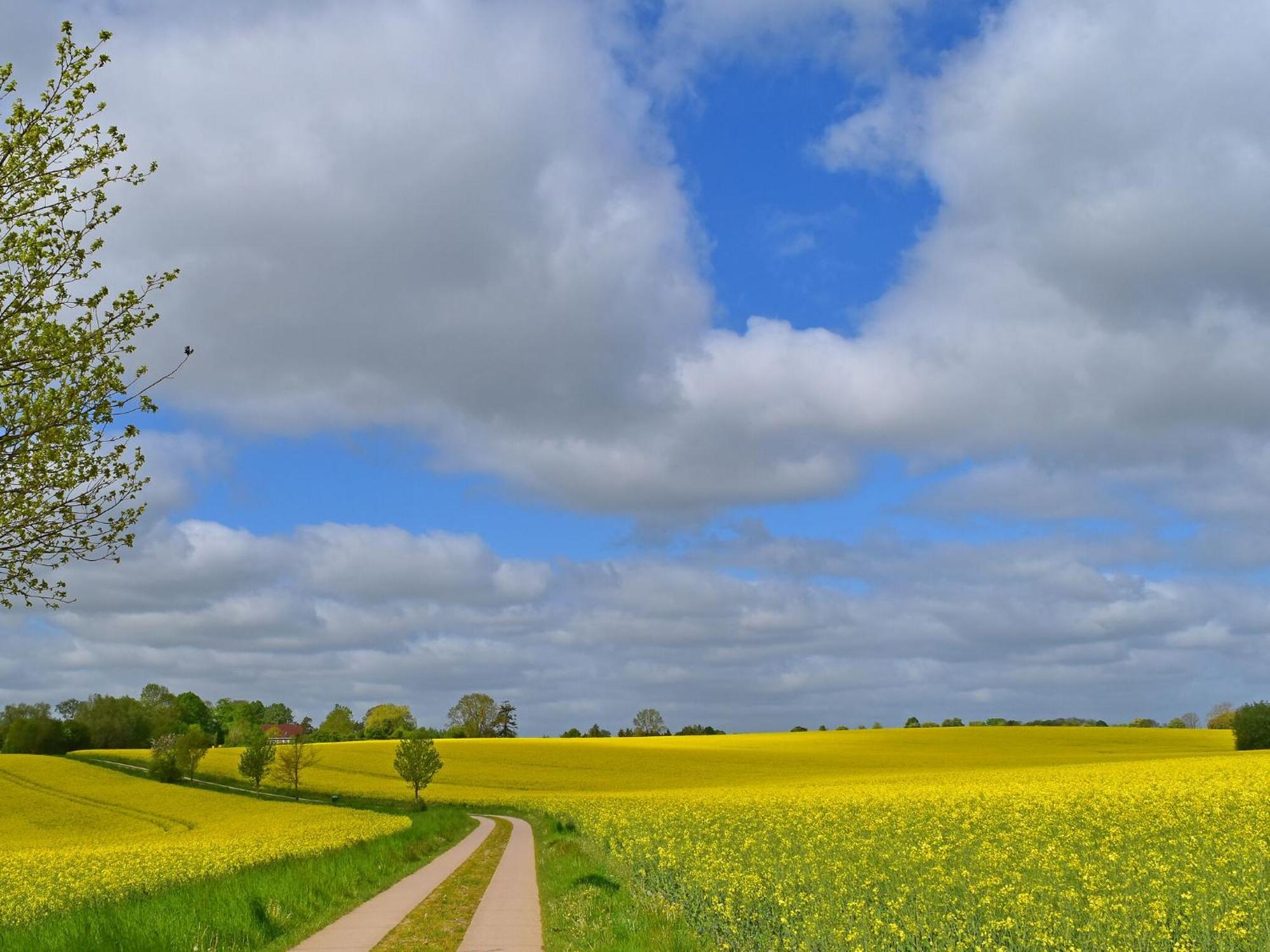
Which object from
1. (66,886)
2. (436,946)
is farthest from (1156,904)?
(66,886)

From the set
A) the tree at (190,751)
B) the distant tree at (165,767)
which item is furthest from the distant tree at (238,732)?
the distant tree at (165,767)

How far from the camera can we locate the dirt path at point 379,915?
526 inches

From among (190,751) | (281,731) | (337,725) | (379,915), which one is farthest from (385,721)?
(379,915)

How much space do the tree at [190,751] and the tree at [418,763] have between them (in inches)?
807

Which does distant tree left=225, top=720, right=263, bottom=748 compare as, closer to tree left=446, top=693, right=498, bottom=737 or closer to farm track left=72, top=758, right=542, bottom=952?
tree left=446, top=693, right=498, bottom=737

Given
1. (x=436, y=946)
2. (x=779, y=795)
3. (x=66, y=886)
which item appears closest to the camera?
(x=436, y=946)

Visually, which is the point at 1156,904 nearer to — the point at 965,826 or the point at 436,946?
the point at 436,946

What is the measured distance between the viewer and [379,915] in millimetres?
16500

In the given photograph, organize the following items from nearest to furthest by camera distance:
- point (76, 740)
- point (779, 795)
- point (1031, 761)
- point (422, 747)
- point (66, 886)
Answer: point (66, 886) < point (779, 795) < point (422, 747) < point (1031, 761) < point (76, 740)

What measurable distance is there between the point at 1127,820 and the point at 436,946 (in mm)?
14352

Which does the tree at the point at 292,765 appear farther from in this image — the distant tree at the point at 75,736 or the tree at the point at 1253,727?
the tree at the point at 1253,727

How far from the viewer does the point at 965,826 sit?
19984 mm

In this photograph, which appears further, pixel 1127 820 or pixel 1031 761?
pixel 1031 761

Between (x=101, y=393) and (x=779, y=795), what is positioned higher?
(x=101, y=393)
